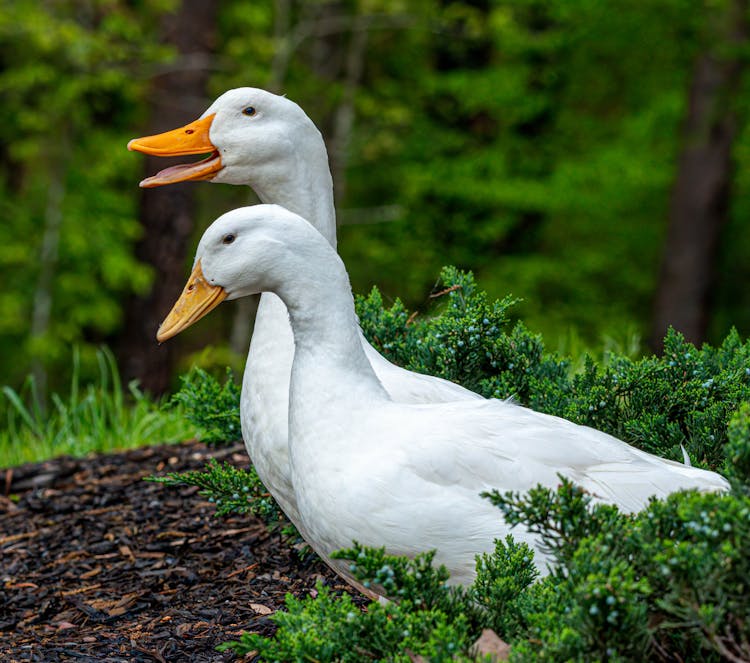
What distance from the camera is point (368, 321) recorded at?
4168 mm

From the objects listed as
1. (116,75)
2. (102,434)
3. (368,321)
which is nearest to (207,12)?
(116,75)

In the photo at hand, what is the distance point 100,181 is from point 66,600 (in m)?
8.65

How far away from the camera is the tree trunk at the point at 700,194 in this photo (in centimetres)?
1091

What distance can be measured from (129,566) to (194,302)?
5.19 ft

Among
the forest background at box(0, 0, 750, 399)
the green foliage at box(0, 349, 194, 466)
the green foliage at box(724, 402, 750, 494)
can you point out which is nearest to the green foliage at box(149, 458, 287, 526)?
the green foliage at box(724, 402, 750, 494)

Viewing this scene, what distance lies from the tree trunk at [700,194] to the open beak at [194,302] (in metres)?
8.54

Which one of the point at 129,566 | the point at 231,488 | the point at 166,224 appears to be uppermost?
the point at 231,488

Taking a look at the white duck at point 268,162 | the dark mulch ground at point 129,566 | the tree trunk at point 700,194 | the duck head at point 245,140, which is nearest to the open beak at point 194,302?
the white duck at point 268,162

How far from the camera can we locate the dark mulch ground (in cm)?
335

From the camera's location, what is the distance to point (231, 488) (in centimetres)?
343

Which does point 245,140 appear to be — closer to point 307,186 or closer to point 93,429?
point 307,186

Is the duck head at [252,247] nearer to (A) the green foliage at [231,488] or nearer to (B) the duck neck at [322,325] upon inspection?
(B) the duck neck at [322,325]

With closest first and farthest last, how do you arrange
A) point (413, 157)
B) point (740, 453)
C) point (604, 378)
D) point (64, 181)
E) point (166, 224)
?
point (740, 453) → point (604, 378) → point (166, 224) → point (64, 181) → point (413, 157)

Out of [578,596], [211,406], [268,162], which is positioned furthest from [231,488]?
[578,596]
